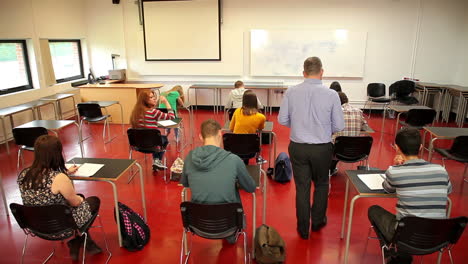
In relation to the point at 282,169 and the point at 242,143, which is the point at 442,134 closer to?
the point at 282,169

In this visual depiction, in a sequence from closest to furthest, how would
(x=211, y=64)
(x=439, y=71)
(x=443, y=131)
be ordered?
(x=443, y=131), (x=439, y=71), (x=211, y=64)

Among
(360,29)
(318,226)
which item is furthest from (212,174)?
(360,29)

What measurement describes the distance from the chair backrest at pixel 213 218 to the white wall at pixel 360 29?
7000 mm

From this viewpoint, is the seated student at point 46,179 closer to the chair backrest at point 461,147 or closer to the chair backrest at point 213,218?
the chair backrest at point 213,218

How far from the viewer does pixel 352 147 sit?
4020 millimetres

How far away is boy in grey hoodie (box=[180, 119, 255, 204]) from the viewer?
2330 mm

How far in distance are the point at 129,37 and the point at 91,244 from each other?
7.35m

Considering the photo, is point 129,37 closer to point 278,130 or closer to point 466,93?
point 278,130

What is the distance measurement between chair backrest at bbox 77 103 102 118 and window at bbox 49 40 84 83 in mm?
2831

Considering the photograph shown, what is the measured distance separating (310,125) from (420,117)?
3740 millimetres

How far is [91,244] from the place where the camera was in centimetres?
303

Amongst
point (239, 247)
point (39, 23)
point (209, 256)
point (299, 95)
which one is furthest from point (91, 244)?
point (39, 23)

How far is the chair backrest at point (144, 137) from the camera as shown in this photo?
169 inches

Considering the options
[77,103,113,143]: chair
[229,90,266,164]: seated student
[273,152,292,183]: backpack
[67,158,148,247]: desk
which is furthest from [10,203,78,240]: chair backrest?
[77,103,113,143]: chair
